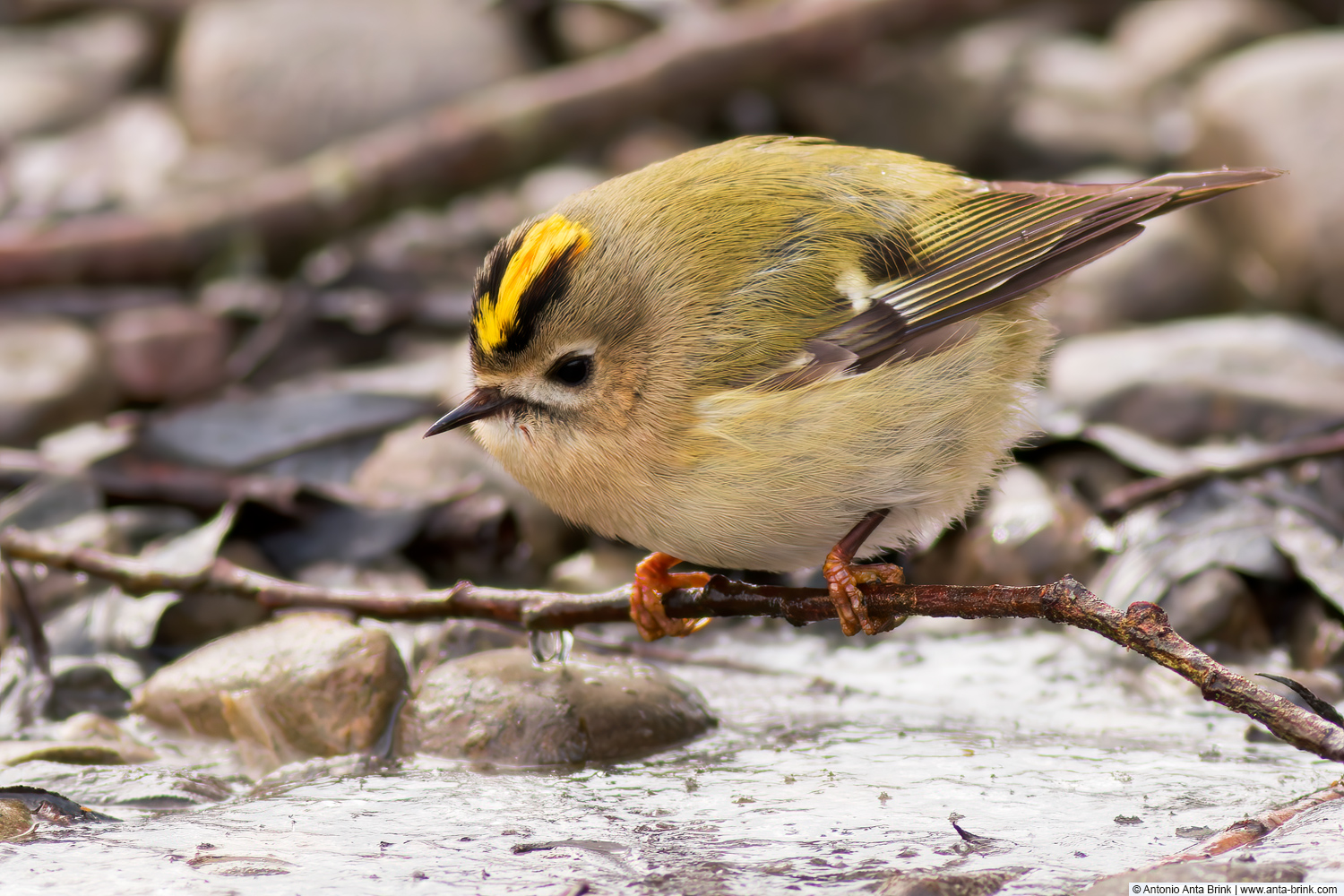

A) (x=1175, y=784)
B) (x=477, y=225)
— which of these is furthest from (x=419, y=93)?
(x=1175, y=784)

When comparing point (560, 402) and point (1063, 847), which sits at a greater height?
point (560, 402)

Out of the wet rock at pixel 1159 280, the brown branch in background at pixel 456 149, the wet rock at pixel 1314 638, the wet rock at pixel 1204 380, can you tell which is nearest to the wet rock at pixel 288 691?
the wet rock at pixel 1314 638

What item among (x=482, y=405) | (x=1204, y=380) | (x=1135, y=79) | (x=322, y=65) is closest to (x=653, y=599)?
(x=482, y=405)

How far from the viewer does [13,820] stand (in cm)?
234

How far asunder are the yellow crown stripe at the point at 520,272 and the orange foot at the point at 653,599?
0.60 m

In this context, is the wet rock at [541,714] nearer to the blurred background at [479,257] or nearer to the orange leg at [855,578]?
the orange leg at [855,578]

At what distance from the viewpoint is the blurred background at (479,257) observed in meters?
3.83

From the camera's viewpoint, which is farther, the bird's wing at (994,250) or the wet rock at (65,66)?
the wet rock at (65,66)

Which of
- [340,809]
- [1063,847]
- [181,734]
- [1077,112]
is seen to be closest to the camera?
[1063,847]

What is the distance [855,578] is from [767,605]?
212 mm

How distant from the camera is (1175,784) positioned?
2.51 m

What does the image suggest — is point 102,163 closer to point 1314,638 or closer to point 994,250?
point 994,250

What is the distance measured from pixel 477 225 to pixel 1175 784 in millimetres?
4820

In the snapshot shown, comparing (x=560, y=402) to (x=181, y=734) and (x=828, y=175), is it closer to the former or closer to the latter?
(x=828, y=175)
